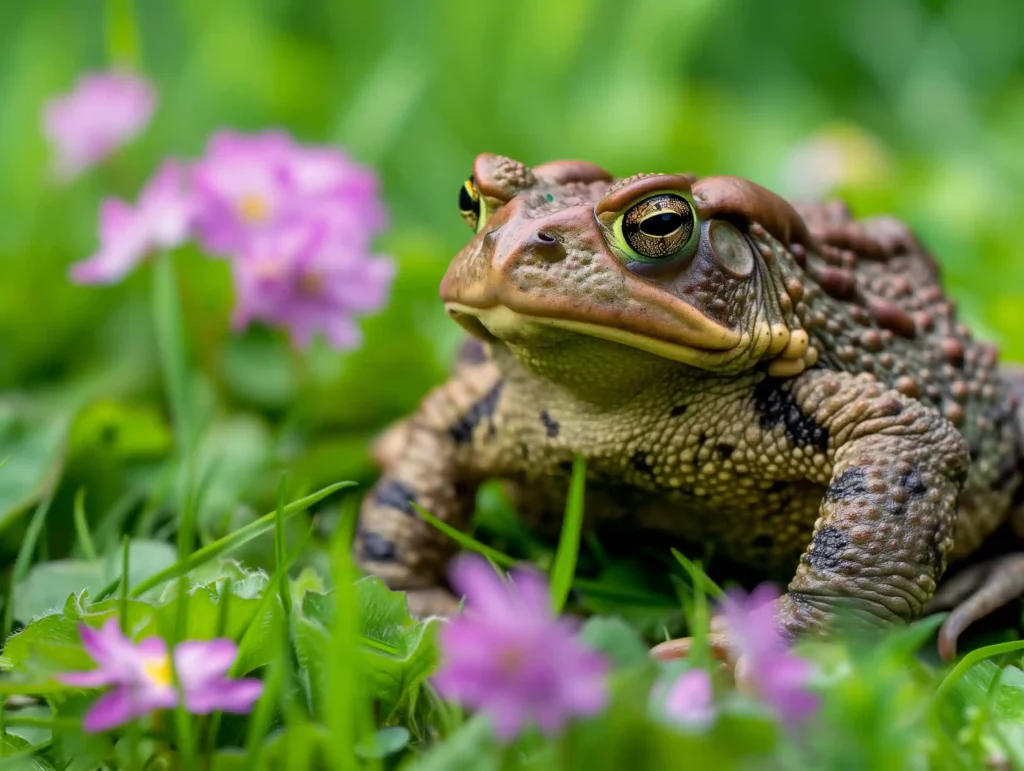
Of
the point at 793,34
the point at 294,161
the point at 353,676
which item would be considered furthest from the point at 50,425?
the point at 793,34

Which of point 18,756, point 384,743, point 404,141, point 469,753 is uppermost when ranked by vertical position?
point 404,141

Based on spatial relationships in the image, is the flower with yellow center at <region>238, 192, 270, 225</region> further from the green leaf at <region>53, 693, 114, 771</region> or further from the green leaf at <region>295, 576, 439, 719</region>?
the green leaf at <region>53, 693, 114, 771</region>

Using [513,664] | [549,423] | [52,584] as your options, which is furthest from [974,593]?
[52,584]

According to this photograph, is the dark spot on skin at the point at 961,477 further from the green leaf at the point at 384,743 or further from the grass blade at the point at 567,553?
the green leaf at the point at 384,743

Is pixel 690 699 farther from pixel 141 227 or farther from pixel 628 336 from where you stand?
pixel 141 227

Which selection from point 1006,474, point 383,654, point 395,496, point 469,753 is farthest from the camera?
point 395,496

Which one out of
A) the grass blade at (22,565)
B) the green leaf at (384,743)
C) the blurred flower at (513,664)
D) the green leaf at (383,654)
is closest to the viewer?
the blurred flower at (513,664)

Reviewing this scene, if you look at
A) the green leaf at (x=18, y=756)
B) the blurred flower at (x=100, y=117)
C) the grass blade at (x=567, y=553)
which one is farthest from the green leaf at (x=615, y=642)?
the blurred flower at (x=100, y=117)

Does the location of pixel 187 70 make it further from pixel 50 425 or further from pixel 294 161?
pixel 50 425
